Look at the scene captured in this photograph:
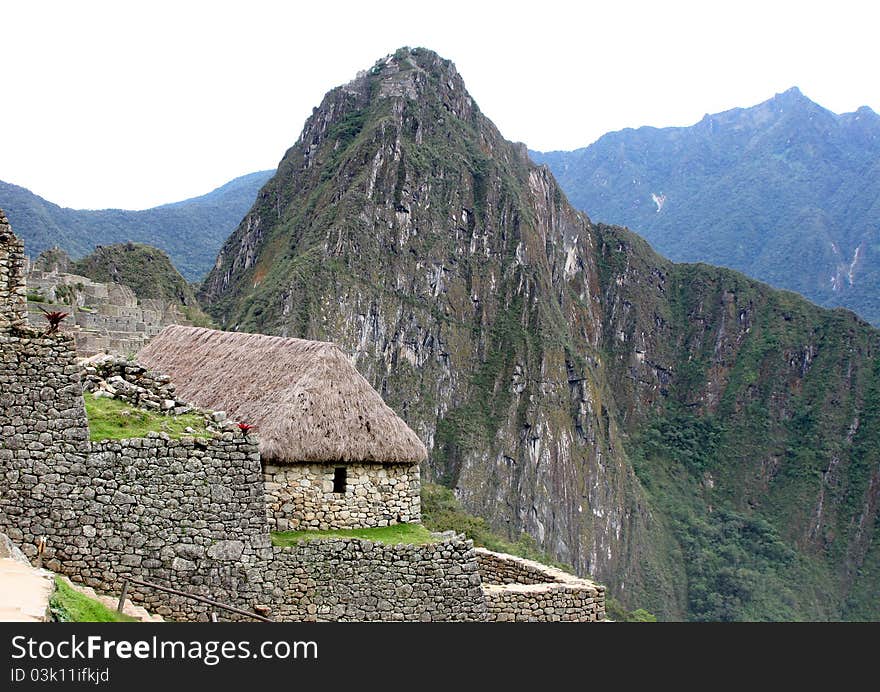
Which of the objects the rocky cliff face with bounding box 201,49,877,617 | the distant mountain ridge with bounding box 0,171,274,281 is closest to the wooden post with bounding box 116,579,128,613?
the distant mountain ridge with bounding box 0,171,274,281

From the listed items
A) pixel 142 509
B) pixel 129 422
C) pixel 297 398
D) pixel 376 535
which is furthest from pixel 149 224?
pixel 142 509

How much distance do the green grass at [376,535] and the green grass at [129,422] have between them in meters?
1.54

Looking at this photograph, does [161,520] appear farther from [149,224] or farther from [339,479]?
[149,224]

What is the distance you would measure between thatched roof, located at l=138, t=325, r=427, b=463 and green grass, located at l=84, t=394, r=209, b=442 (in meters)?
1.70

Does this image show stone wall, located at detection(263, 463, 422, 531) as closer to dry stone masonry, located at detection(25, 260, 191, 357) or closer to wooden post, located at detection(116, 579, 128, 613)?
wooden post, located at detection(116, 579, 128, 613)

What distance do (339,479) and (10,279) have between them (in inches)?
178

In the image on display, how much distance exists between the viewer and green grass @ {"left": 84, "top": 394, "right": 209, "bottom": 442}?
9953 millimetres

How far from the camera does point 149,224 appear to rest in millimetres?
121875

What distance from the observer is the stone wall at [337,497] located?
11953mm

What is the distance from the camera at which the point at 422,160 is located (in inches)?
5497

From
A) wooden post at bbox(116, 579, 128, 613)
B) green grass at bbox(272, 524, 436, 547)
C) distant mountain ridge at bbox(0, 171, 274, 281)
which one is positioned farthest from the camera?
distant mountain ridge at bbox(0, 171, 274, 281)

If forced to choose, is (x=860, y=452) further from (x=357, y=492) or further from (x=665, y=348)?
(x=357, y=492)

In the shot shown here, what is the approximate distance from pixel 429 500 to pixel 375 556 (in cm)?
3209

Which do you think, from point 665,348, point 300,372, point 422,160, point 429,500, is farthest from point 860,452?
point 300,372
